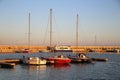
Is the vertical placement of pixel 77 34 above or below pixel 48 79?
above

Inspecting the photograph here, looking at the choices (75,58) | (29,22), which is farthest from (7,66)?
(29,22)

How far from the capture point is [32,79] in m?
45.3

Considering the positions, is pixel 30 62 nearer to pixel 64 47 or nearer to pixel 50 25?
pixel 50 25

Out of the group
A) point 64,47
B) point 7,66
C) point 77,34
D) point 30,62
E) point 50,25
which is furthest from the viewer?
point 64,47

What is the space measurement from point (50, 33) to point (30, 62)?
8.06 metres

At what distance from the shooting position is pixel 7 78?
4538 centimetres

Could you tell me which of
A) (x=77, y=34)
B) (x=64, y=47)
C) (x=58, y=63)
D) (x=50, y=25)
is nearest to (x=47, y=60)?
(x=58, y=63)

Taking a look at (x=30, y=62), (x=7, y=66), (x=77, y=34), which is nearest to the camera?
(x=7, y=66)

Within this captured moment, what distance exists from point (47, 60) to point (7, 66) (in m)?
10.9

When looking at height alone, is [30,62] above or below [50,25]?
below

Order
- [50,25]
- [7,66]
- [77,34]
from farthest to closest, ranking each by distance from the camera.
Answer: [77,34], [50,25], [7,66]

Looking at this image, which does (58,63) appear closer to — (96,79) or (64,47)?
(96,79)

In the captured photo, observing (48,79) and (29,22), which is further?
(29,22)

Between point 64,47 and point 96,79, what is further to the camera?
point 64,47
